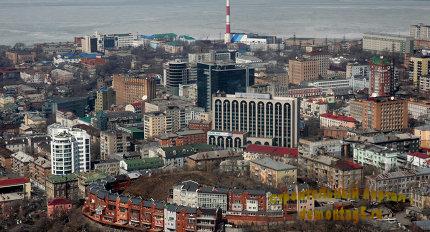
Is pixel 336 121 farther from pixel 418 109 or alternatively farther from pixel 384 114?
pixel 418 109

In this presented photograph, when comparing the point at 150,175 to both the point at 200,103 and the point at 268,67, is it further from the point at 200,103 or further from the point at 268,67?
the point at 268,67

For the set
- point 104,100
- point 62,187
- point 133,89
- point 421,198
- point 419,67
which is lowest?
point 62,187

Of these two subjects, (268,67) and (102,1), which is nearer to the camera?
(268,67)

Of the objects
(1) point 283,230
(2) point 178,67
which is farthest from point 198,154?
(2) point 178,67

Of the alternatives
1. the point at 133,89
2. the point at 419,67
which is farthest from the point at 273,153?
the point at 419,67

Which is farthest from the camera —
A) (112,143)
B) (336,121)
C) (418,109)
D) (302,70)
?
(302,70)

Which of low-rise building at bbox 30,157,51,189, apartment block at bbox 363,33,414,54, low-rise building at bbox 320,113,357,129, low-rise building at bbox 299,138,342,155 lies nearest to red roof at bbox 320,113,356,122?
low-rise building at bbox 320,113,357,129

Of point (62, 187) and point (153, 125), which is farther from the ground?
point (153, 125)
